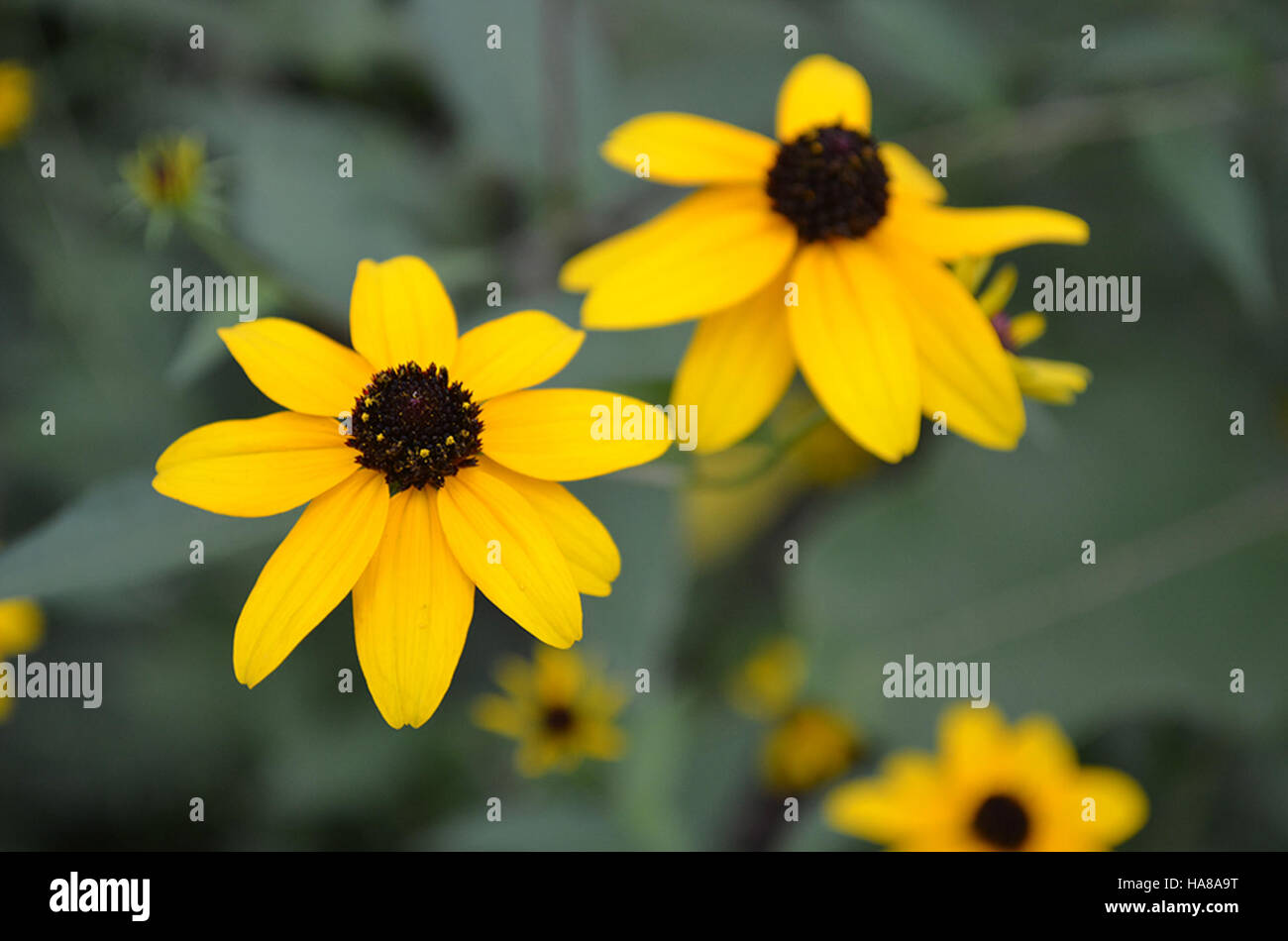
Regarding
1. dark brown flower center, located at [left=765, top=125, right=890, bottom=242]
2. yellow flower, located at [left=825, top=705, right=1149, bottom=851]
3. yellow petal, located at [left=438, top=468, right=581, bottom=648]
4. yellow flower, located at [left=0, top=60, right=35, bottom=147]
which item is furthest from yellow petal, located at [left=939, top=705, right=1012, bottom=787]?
yellow flower, located at [left=0, top=60, right=35, bottom=147]

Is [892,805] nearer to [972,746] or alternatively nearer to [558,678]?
[972,746]

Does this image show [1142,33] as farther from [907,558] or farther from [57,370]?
[57,370]

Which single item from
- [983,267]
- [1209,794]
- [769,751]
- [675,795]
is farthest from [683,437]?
[1209,794]

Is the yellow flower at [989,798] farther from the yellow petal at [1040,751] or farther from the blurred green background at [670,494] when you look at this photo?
the blurred green background at [670,494]

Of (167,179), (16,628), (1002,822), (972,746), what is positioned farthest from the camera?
(16,628)

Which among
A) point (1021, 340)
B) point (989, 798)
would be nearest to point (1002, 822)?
point (989, 798)

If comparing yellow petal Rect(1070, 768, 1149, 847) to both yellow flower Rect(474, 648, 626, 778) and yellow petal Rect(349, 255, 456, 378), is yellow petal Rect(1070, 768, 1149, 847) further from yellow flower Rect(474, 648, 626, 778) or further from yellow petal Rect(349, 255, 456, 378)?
yellow petal Rect(349, 255, 456, 378)
